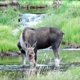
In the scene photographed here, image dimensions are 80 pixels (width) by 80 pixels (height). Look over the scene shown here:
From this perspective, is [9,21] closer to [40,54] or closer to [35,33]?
[40,54]

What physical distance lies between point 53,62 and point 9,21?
10.3 meters

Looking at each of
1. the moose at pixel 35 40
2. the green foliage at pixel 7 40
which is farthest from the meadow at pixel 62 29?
the moose at pixel 35 40

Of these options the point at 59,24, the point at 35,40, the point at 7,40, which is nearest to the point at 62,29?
the point at 59,24

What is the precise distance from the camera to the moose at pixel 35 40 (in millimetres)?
16609

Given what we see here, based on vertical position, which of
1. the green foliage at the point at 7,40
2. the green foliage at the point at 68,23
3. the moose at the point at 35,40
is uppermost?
the moose at the point at 35,40

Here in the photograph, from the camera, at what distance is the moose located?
16609 mm

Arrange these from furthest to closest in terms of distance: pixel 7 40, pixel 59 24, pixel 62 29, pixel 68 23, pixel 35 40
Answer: pixel 59 24 < pixel 68 23 < pixel 62 29 < pixel 7 40 < pixel 35 40

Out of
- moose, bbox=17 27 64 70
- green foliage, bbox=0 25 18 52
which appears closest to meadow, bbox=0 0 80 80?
green foliage, bbox=0 25 18 52

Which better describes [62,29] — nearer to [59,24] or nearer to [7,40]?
[59,24]

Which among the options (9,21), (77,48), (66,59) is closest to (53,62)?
(66,59)

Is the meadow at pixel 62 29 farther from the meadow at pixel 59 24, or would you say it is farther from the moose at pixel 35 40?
the moose at pixel 35 40

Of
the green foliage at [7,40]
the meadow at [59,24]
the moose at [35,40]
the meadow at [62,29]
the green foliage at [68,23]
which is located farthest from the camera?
the green foliage at [68,23]

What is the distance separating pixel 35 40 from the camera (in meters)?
17.2

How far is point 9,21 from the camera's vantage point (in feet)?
92.4
